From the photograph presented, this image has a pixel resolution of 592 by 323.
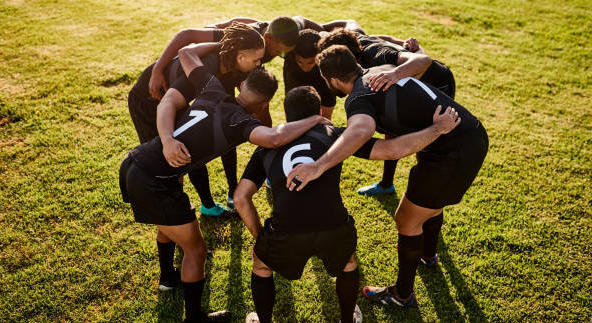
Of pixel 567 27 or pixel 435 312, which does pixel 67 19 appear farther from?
pixel 567 27

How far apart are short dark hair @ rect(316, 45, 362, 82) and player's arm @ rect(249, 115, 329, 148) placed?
20.5 inches

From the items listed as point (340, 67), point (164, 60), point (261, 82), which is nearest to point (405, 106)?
point (340, 67)

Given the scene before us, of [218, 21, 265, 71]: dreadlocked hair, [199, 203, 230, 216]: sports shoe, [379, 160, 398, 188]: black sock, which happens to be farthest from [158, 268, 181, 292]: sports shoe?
[379, 160, 398, 188]: black sock

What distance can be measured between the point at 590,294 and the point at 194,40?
500cm

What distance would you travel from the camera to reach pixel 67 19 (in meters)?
9.60

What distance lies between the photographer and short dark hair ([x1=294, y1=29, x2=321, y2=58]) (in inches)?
159

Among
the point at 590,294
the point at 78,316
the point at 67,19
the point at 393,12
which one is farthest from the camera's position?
the point at 393,12

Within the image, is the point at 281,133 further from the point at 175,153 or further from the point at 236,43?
the point at 236,43

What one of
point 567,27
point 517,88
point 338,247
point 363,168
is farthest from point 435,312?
point 567,27

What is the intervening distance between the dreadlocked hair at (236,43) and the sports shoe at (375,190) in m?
2.45

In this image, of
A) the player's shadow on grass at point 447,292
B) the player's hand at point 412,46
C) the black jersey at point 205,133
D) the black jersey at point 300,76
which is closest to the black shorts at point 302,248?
the black jersey at point 205,133

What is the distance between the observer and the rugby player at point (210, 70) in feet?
11.4

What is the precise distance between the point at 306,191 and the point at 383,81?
3.57 ft

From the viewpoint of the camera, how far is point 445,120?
2.77 meters
